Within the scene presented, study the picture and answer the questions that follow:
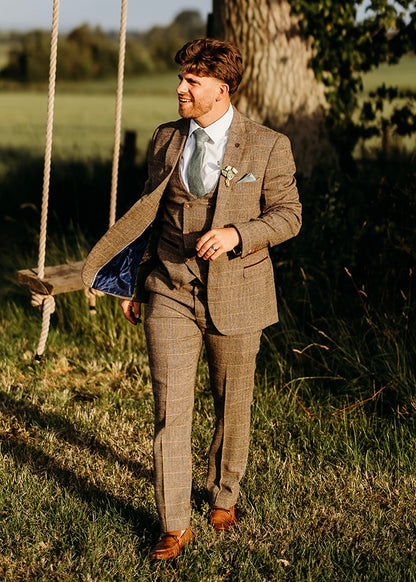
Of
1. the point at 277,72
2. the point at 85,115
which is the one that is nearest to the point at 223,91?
the point at 277,72

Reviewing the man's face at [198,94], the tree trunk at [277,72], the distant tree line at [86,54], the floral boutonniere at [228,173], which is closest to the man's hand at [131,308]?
the floral boutonniere at [228,173]

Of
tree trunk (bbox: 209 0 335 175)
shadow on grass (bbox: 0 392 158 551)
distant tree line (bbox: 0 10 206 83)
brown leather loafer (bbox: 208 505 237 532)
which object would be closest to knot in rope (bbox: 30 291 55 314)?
shadow on grass (bbox: 0 392 158 551)

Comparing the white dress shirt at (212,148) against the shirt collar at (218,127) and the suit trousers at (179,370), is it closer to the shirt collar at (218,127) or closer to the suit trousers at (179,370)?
the shirt collar at (218,127)

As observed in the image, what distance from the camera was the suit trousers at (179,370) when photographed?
10.9ft

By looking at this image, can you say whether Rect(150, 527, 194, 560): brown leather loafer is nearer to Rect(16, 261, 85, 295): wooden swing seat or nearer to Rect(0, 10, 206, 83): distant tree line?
Rect(16, 261, 85, 295): wooden swing seat

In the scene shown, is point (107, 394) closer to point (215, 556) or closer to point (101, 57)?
point (215, 556)

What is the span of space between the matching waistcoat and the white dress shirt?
0.12 ft

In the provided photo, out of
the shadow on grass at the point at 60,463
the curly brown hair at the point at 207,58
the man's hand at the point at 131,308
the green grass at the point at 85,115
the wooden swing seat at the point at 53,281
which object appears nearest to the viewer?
the curly brown hair at the point at 207,58

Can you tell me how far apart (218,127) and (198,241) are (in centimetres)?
47

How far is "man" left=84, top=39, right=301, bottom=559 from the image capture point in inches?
126

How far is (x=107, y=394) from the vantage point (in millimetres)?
5109

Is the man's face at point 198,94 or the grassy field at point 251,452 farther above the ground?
the man's face at point 198,94

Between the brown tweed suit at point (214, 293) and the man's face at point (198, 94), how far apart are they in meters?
0.12

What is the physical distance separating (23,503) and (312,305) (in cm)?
273
